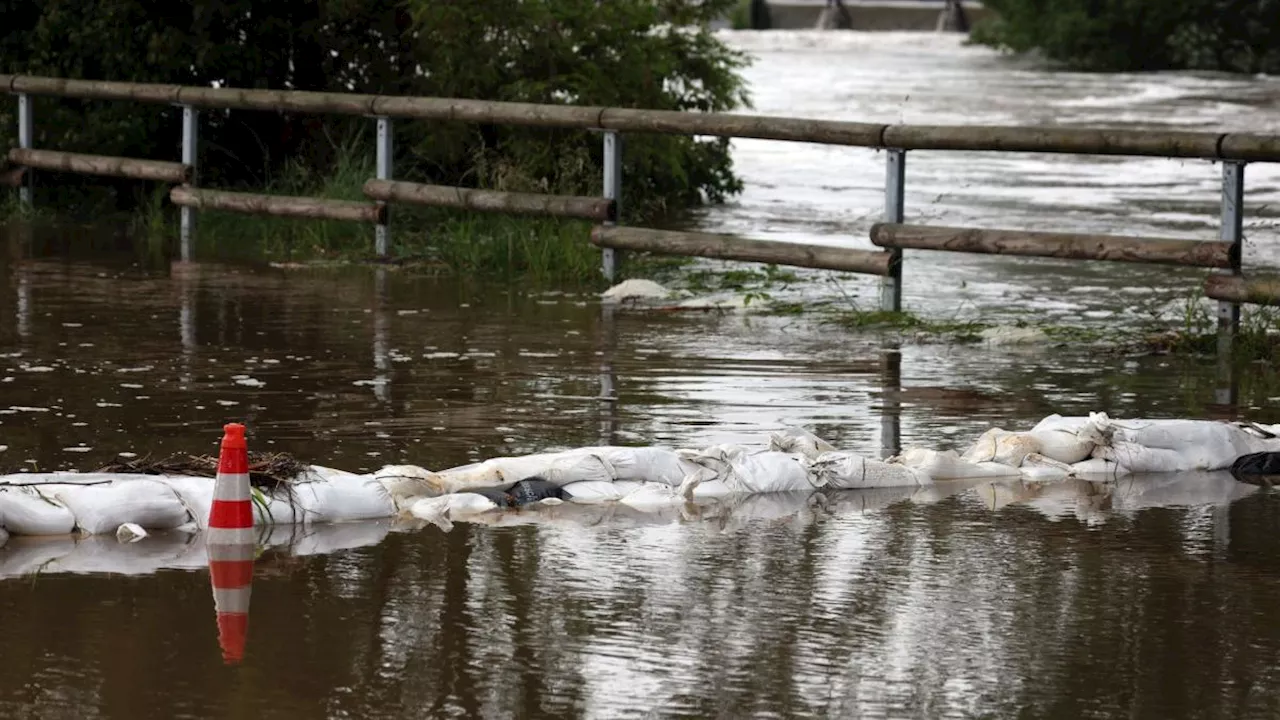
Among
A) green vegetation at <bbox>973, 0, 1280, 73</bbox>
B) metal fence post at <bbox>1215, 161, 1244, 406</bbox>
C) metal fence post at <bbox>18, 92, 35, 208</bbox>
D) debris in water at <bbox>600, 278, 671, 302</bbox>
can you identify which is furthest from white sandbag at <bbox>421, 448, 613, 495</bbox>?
green vegetation at <bbox>973, 0, 1280, 73</bbox>

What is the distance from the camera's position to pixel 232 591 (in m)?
6.82

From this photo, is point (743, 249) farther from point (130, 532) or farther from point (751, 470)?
point (130, 532)

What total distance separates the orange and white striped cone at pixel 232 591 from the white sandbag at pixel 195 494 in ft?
1.03

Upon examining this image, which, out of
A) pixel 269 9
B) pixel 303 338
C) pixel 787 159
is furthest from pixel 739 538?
pixel 787 159

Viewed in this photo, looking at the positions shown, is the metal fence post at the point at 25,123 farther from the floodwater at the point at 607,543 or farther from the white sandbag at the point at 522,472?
the white sandbag at the point at 522,472

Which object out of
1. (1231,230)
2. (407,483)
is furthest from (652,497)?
(1231,230)

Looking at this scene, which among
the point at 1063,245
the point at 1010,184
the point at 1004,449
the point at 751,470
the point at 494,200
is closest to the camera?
the point at 751,470

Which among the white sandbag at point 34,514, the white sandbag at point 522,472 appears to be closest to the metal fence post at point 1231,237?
the white sandbag at point 522,472

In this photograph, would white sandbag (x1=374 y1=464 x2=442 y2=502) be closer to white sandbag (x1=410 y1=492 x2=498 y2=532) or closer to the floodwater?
white sandbag (x1=410 y1=492 x2=498 y2=532)

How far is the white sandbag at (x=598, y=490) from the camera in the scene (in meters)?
8.34

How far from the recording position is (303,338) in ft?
41.2

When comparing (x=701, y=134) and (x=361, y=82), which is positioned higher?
(x=361, y=82)

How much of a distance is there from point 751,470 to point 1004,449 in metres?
1.06

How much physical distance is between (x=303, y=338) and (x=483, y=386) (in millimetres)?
1968
